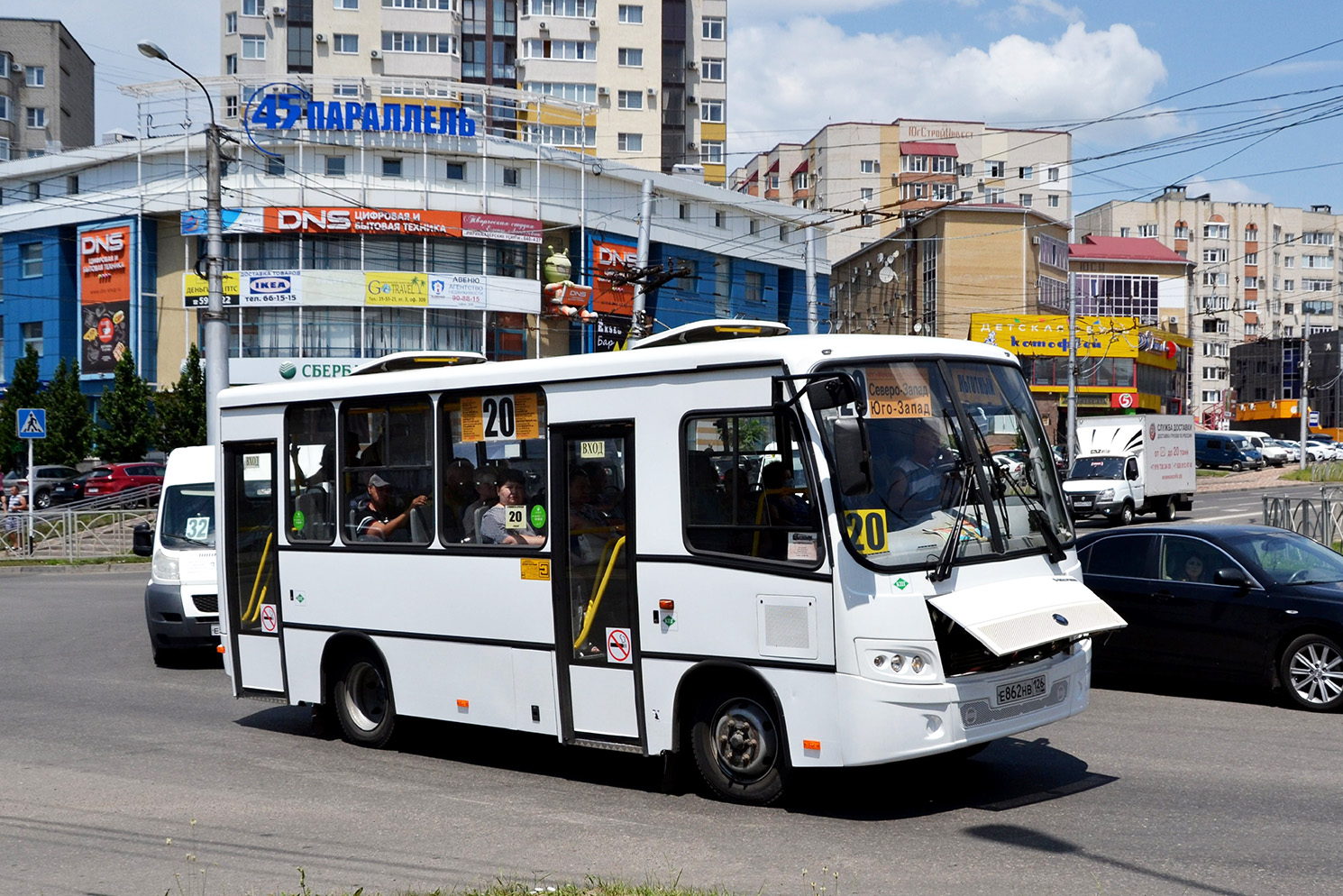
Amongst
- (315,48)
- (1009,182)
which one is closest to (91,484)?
(315,48)

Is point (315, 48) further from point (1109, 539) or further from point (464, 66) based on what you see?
point (1109, 539)

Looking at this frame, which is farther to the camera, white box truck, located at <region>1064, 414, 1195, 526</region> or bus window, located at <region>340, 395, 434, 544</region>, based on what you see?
white box truck, located at <region>1064, 414, 1195, 526</region>

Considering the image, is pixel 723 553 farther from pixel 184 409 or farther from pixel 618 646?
pixel 184 409

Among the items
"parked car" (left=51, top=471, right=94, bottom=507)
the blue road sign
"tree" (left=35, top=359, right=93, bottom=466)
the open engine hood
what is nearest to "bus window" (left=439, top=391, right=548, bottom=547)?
the open engine hood

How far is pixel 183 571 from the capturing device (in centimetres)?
1484

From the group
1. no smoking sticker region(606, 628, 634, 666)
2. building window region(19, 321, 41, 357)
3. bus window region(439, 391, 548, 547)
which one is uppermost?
building window region(19, 321, 41, 357)

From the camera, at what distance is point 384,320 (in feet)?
181

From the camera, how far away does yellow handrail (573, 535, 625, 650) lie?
8.30 metres

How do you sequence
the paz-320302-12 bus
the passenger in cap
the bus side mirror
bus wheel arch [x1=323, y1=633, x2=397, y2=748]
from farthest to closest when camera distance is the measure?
bus wheel arch [x1=323, y1=633, x2=397, y2=748] → the passenger in cap → the paz-320302-12 bus → the bus side mirror

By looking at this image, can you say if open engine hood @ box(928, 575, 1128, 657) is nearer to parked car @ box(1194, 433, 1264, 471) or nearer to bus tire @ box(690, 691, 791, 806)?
bus tire @ box(690, 691, 791, 806)

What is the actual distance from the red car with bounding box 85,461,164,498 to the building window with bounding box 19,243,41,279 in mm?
19071

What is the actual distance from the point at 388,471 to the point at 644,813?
3.44m

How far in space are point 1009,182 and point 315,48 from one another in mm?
57719

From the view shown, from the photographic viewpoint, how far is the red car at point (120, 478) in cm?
4697
